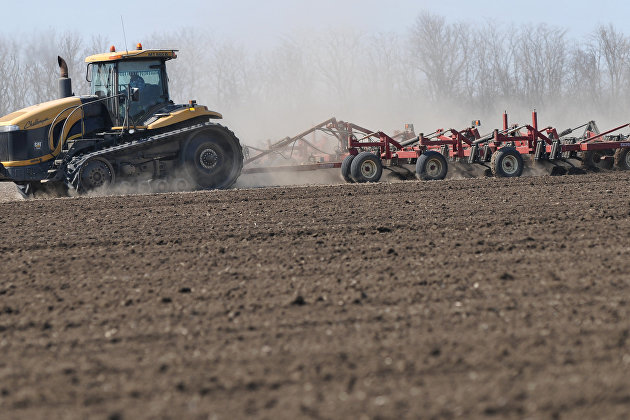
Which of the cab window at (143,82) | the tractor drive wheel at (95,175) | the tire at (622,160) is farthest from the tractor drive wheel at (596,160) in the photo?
the tractor drive wheel at (95,175)

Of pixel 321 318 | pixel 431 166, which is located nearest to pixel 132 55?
pixel 431 166

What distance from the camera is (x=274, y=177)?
18.6 metres

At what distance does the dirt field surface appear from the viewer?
365 centimetres

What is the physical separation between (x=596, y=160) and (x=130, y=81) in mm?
9688

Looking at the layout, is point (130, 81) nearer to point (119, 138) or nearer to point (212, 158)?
point (119, 138)

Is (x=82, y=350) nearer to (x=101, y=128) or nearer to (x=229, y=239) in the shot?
(x=229, y=239)

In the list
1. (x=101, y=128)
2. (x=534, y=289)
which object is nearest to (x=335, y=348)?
(x=534, y=289)

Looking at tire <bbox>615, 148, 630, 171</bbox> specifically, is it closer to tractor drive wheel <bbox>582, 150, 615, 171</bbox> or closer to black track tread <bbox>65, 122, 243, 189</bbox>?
tractor drive wheel <bbox>582, 150, 615, 171</bbox>

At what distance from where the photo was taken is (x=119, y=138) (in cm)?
1470

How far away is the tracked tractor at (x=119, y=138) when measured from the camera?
1398 centimetres

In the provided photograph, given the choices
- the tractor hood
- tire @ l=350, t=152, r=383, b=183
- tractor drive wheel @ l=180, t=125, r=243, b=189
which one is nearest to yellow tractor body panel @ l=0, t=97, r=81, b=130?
the tractor hood

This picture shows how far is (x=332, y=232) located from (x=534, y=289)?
3.42 meters

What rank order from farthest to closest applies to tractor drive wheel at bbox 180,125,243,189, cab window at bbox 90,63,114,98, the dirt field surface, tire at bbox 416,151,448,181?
tire at bbox 416,151,448,181 → tractor drive wheel at bbox 180,125,243,189 → cab window at bbox 90,63,114,98 → the dirt field surface

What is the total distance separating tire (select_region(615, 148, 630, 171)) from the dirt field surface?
8.39m
